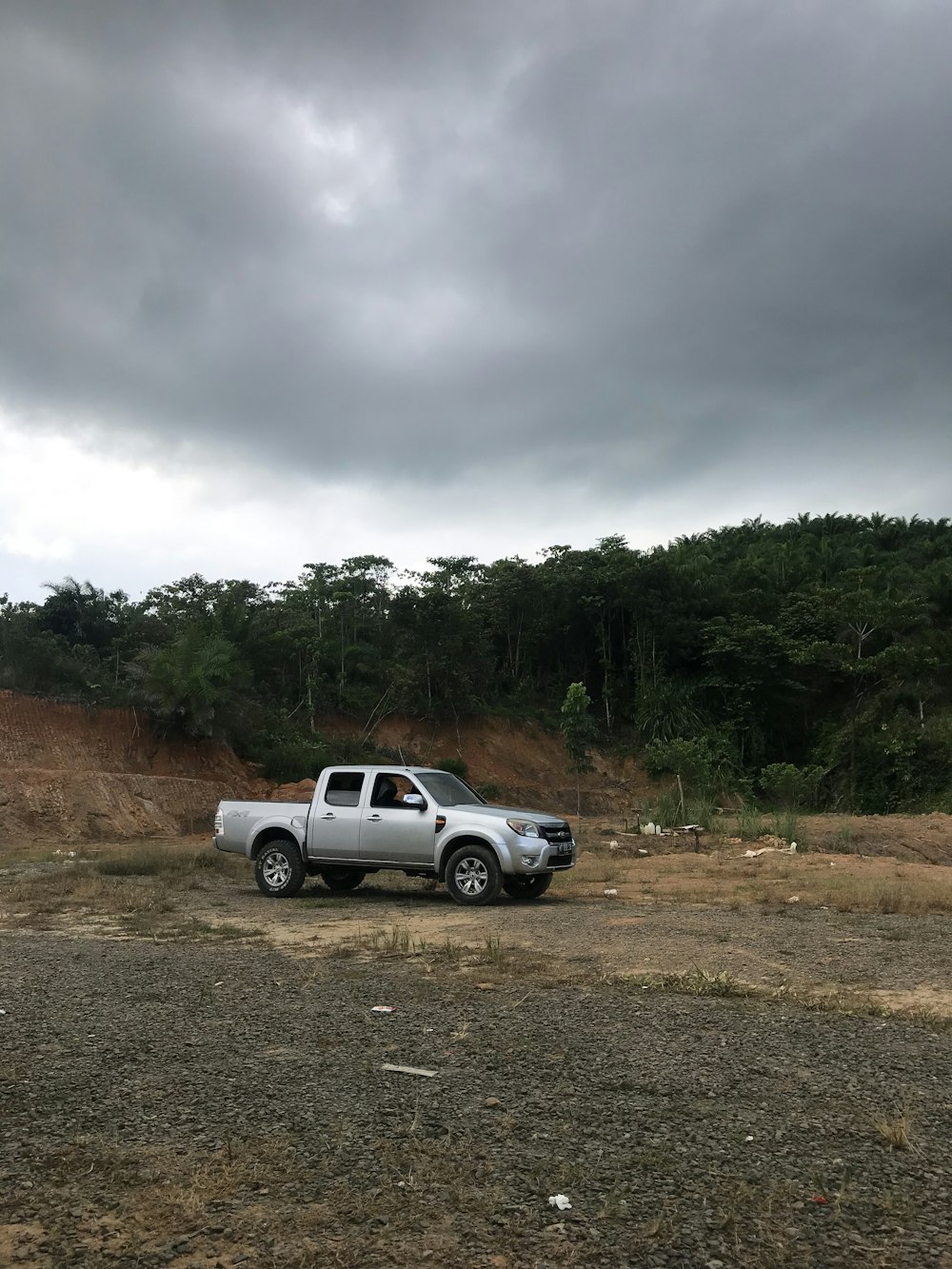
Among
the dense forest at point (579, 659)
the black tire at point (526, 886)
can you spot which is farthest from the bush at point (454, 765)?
the black tire at point (526, 886)

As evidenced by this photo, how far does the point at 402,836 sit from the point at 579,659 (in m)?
36.4

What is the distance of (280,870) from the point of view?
49.1 feet

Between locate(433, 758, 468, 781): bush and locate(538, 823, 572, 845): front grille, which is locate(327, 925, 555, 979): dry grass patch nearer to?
locate(538, 823, 572, 845): front grille

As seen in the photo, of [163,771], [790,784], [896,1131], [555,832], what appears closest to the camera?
[896,1131]

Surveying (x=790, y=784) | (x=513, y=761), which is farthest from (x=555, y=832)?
(x=513, y=761)

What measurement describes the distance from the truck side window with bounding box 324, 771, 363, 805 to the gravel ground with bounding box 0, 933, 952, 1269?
6.82 metres

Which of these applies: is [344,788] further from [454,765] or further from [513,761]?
[513,761]

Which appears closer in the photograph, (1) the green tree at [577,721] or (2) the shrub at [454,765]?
(1) the green tree at [577,721]

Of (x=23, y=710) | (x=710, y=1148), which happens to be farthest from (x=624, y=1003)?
(x=23, y=710)

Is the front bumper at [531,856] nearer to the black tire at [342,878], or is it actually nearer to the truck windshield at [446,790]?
the truck windshield at [446,790]

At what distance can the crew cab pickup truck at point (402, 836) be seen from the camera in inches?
527

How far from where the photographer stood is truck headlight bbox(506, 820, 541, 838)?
13.4 m

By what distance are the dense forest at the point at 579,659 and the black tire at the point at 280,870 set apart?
18513 millimetres

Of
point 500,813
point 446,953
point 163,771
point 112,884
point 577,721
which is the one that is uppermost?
point 577,721
